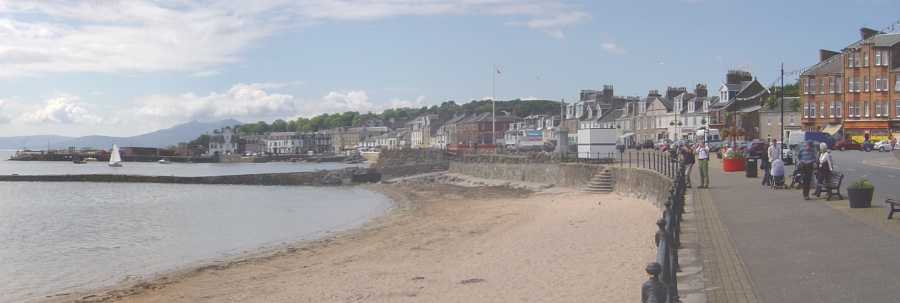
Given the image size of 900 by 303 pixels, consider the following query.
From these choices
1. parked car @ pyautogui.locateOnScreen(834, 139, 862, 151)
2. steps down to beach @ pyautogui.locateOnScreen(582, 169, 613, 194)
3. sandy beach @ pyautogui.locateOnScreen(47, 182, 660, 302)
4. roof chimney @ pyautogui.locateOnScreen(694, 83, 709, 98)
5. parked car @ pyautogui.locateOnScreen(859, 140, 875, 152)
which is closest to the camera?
sandy beach @ pyautogui.locateOnScreen(47, 182, 660, 302)

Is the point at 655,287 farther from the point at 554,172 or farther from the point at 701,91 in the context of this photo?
the point at 701,91

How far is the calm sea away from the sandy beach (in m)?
2.11

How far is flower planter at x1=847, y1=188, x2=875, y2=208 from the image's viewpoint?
1503 cm

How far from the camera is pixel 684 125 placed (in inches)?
3147

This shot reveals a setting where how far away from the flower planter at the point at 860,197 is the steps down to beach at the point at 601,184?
20.0 meters

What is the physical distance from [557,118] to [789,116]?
3928 cm

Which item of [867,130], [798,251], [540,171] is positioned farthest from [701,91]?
[798,251]

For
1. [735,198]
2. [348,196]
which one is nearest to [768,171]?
[735,198]

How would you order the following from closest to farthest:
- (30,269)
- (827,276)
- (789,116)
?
(827,276) → (30,269) → (789,116)

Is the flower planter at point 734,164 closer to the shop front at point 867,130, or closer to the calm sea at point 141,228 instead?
the calm sea at point 141,228

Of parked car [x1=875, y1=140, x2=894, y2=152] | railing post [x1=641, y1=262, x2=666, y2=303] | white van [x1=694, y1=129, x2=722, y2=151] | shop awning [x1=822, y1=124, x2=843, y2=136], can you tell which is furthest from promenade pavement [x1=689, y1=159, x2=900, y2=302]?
shop awning [x1=822, y1=124, x2=843, y2=136]

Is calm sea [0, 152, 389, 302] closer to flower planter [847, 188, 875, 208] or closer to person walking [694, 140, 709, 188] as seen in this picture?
person walking [694, 140, 709, 188]

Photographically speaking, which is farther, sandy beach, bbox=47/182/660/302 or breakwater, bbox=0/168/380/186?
breakwater, bbox=0/168/380/186

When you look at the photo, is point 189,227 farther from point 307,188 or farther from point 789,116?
point 789,116
